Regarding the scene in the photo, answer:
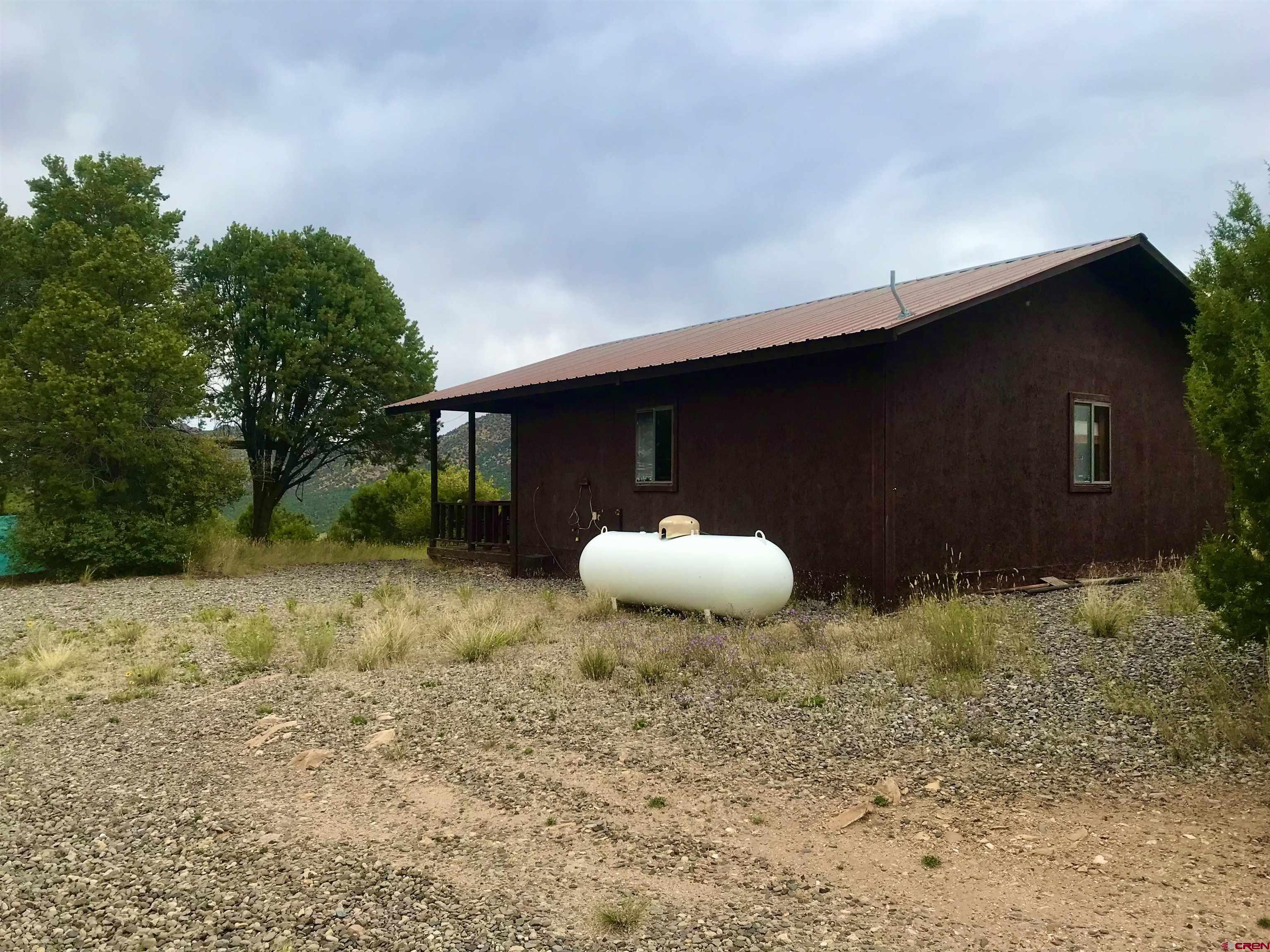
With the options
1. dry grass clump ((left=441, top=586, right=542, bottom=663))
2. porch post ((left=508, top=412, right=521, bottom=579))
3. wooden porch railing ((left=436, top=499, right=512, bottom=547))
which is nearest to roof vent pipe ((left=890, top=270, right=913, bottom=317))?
dry grass clump ((left=441, top=586, right=542, bottom=663))

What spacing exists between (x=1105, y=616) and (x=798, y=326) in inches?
190

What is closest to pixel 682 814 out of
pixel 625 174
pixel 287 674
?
pixel 287 674

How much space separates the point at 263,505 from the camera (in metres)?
19.4

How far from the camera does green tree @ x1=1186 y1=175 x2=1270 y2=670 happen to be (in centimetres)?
475

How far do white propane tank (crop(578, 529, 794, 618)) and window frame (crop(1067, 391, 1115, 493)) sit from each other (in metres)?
4.23

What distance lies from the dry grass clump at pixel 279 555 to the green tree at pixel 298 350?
2.05 meters

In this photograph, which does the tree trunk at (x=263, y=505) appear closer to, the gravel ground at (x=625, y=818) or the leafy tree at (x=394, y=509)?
the leafy tree at (x=394, y=509)

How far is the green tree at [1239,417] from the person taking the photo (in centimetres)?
475

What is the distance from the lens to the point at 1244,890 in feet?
10.2

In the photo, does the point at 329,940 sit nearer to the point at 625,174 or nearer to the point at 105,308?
the point at 625,174

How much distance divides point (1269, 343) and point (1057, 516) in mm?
6319

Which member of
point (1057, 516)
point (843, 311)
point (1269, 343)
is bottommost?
point (1057, 516)

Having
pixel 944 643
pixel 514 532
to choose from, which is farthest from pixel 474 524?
pixel 944 643

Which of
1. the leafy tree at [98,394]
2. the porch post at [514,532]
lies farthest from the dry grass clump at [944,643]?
the leafy tree at [98,394]
